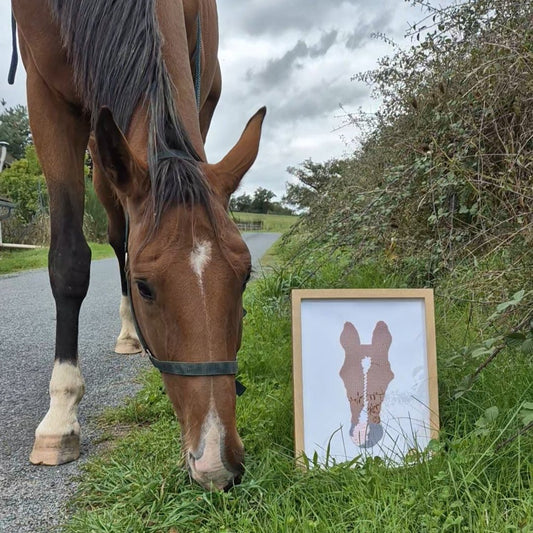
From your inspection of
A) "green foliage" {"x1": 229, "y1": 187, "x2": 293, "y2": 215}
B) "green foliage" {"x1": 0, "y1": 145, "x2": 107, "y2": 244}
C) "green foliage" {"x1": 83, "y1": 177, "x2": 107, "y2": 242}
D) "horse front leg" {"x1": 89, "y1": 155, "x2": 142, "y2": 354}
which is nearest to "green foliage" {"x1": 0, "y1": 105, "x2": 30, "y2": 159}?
"green foliage" {"x1": 0, "y1": 145, "x2": 107, "y2": 244}

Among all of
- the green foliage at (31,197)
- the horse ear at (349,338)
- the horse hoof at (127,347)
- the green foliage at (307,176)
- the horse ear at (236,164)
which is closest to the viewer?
the horse ear at (236,164)

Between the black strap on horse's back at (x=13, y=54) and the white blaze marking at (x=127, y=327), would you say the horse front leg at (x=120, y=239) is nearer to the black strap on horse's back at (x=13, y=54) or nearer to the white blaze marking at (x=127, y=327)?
the white blaze marking at (x=127, y=327)

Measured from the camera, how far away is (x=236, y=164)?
1.68 meters

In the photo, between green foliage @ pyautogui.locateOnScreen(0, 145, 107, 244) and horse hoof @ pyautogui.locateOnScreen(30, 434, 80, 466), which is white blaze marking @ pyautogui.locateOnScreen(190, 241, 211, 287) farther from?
green foliage @ pyautogui.locateOnScreen(0, 145, 107, 244)

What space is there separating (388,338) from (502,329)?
2.13 feet

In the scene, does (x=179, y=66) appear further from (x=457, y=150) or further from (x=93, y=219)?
(x=93, y=219)

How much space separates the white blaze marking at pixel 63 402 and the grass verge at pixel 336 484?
24 cm

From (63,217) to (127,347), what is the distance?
171cm

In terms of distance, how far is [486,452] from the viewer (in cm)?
142

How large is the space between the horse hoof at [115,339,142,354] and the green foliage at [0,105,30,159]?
48457 millimetres

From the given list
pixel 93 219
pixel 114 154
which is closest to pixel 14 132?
pixel 93 219

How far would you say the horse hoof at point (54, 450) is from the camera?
198cm

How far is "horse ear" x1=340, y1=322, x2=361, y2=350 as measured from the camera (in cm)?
183

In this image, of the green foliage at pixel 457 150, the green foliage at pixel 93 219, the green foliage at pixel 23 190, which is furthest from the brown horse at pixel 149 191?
the green foliage at pixel 23 190
